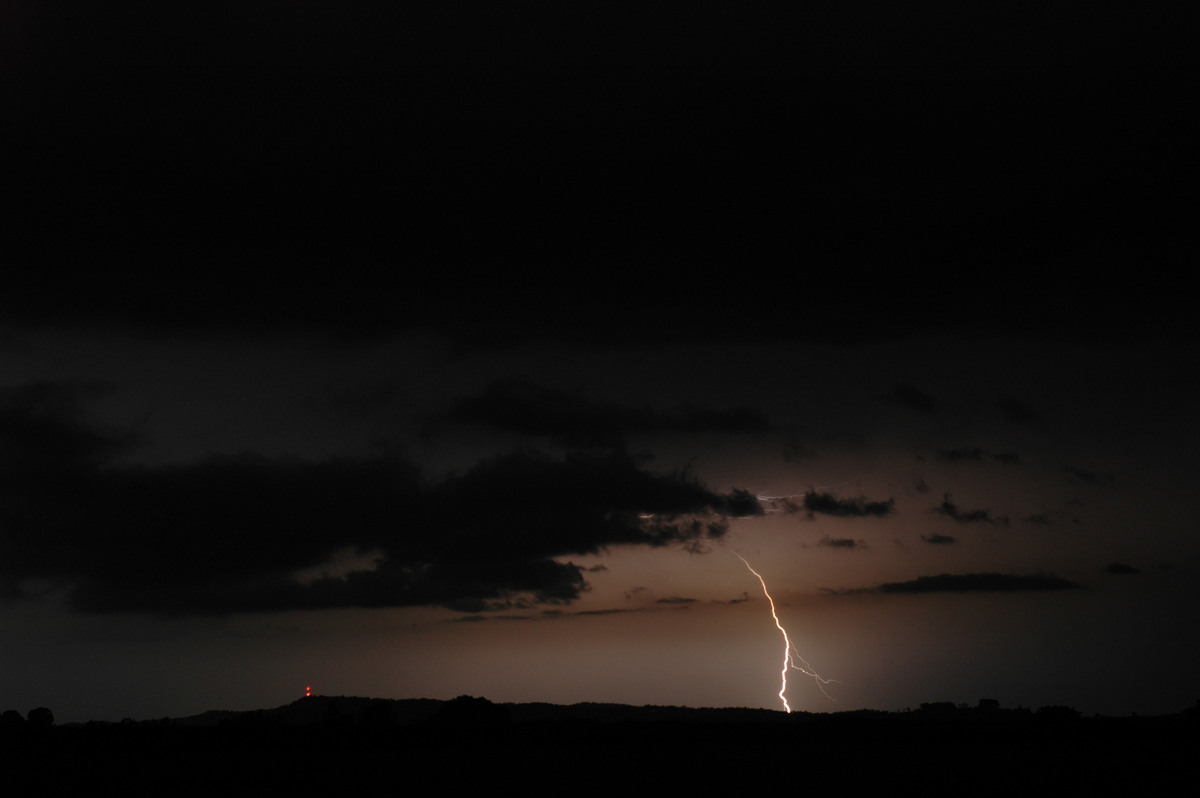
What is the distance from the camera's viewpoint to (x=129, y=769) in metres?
71.3

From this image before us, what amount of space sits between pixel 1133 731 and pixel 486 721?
58.6 meters

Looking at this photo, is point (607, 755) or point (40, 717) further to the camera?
point (40, 717)

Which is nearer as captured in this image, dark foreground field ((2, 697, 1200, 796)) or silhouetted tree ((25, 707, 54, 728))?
dark foreground field ((2, 697, 1200, 796))

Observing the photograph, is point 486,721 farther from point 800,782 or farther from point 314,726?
point 800,782

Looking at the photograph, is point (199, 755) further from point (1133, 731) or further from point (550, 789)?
point (1133, 731)

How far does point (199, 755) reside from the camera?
8019 cm

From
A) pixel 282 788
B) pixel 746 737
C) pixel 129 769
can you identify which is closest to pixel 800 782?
pixel 282 788

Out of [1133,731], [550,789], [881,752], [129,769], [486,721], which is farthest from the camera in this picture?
[486,721]

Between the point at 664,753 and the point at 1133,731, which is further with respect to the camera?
the point at 1133,731

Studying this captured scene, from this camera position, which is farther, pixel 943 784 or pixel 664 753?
pixel 664 753

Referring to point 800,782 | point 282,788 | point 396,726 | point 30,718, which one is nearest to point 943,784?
point 800,782

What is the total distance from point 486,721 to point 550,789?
57.7 metres

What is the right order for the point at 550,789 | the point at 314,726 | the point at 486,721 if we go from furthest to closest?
the point at 486,721
the point at 314,726
the point at 550,789

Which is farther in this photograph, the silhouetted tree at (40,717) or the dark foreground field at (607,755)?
the silhouetted tree at (40,717)
